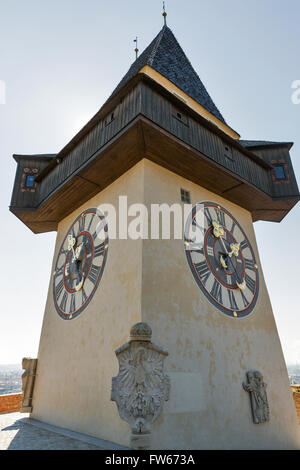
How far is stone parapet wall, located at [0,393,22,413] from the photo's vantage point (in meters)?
8.09

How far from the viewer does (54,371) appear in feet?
20.8

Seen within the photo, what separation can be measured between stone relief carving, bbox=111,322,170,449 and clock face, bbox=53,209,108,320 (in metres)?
2.47

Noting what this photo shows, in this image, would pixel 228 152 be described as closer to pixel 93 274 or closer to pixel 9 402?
pixel 93 274

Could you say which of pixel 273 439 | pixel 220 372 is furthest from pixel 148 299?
pixel 273 439

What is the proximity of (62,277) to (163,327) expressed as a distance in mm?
3570

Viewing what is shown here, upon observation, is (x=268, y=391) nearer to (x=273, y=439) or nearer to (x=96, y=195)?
(x=273, y=439)

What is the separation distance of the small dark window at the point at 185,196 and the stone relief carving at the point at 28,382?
5.07 m

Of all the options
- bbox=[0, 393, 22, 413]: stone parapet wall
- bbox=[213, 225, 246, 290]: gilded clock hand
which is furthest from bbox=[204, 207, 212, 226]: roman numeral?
bbox=[0, 393, 22, 413]: stone parapet wall

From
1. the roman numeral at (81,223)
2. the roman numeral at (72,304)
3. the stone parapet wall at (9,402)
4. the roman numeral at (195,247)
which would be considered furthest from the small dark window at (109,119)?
the stone parapet wall at (9,402)

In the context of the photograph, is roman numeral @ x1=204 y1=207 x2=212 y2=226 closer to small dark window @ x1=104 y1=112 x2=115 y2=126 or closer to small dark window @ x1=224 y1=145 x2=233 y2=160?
small dark window @ x1=224 y1=145 x2=233 y2=160

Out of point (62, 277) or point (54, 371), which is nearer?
point (54, 371)

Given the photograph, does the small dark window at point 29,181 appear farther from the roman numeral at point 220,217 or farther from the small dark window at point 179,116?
the roman numeral at point 220,217

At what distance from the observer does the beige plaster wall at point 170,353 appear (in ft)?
14.8

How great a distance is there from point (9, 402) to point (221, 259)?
22.7 feet
